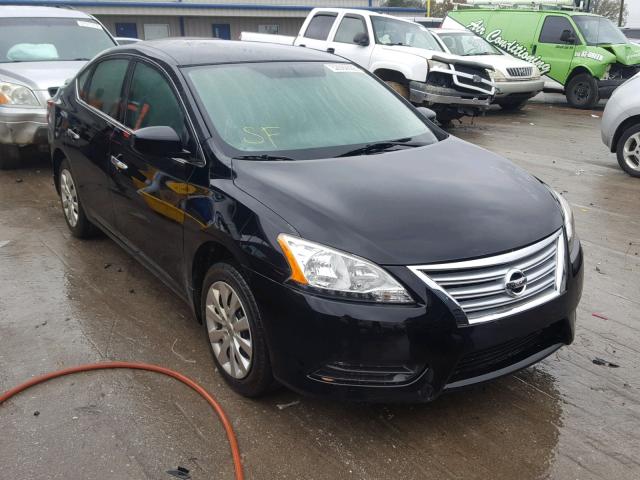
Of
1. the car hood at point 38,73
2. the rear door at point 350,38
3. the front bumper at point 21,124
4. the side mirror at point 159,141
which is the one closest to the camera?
the side mirror at point 159,141

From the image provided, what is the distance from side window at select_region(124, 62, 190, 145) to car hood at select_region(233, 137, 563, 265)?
630mm

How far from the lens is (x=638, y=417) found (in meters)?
3.05

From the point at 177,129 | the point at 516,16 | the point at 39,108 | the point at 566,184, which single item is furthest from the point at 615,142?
the point at 516,16

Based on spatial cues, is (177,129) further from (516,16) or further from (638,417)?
(516,16)

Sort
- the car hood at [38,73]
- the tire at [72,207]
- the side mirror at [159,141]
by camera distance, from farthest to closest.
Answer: the car hood at [38,73] → the tire at [72,207] → the side mirror at [159,141]

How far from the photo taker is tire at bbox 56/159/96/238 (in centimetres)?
529

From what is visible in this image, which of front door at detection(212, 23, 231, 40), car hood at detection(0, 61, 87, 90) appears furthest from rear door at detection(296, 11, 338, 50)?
front door at detection(212, 23, 231, 40)

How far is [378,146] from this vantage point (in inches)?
A: 147

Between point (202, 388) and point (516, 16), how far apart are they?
48.7 ft

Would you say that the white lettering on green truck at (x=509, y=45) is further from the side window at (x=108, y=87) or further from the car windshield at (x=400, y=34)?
the side window at (x=108, y=87)

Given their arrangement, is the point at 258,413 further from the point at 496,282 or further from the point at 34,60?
the point at 34,60

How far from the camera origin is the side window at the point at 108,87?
444 cm

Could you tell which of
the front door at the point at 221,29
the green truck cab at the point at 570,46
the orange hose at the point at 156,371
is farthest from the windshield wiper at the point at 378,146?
the front door at the point at 221,29

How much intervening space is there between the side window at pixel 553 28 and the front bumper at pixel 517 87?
1642mm
